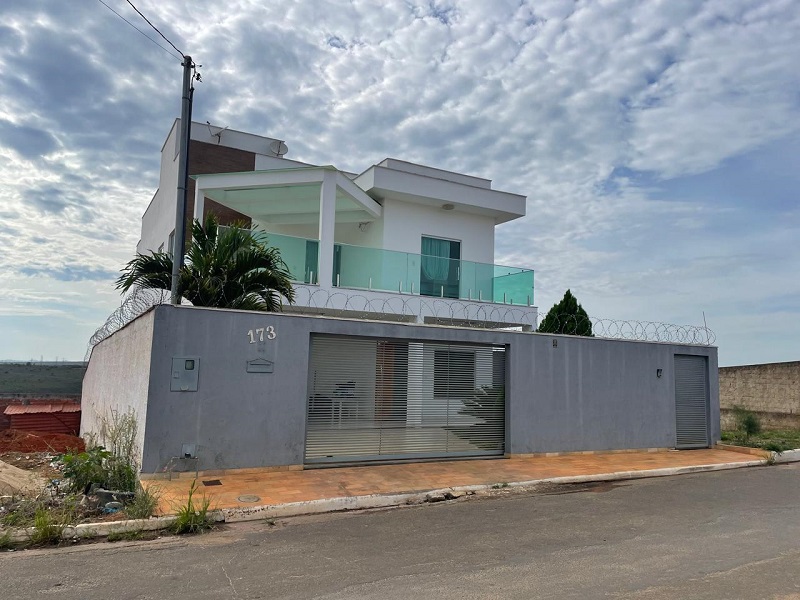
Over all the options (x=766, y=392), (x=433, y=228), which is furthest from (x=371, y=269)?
(x=766, y=392)

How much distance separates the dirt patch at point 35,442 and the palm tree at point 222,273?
4756mm

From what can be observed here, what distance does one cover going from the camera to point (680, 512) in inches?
314

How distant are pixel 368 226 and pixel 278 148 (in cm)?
692

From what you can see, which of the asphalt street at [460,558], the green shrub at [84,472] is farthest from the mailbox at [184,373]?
the asphalt street at [460,558]

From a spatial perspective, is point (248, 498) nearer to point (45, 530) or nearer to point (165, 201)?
point (45, 530)

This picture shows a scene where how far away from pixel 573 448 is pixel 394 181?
32.0 feet

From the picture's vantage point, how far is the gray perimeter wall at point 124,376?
9336 mm

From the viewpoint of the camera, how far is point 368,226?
19859 millimetres

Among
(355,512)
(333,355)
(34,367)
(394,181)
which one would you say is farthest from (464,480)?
(34,367)

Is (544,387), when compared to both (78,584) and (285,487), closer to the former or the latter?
(285,487)

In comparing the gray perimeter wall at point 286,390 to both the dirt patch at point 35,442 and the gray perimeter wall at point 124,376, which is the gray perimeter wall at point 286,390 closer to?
the gray perimeter wall at point 124,376

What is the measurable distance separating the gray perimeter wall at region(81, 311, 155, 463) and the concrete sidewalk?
5.11 ft

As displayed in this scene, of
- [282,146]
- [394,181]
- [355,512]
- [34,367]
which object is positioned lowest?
[355,512]

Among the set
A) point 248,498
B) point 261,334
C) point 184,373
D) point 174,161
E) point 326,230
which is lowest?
point 248,498
